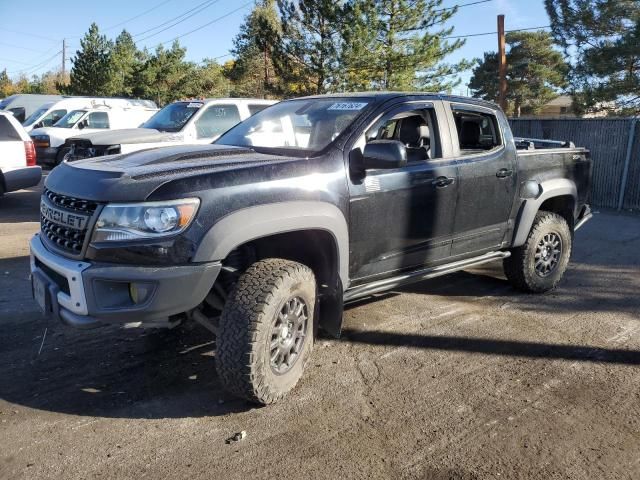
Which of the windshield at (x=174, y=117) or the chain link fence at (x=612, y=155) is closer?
the windshield at (x=174, y=117)

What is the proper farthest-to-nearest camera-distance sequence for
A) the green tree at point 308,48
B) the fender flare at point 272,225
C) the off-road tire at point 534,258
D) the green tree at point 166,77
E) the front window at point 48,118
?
the green tree at point 166,77 → the green tree at point 308,48 → the front window at point 48,118 → the off-road tire at point 534,258 → the fender flare at point 272,225

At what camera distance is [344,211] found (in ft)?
12.1

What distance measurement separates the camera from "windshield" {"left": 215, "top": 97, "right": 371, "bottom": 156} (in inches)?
160

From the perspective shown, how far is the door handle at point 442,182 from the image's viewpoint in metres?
4.32

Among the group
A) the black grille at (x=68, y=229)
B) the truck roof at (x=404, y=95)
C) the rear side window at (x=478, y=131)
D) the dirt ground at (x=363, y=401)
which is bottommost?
the dirt ground at (x=363, y=401)

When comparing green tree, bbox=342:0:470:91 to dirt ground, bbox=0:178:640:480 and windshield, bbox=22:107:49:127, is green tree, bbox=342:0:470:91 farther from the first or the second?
dirt ground, bbox=0:178:640:480

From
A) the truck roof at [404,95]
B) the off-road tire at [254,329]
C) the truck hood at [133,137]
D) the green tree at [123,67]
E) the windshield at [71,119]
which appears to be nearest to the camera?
the off-road tire at [254,329]

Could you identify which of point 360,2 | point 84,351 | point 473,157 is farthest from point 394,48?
point 84,351

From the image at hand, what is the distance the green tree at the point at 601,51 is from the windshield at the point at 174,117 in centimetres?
1684

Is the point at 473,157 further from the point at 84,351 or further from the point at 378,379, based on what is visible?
the point at 84,351

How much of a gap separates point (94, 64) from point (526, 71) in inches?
1215

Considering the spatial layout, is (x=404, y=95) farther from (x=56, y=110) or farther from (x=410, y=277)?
(x=56, y=110)

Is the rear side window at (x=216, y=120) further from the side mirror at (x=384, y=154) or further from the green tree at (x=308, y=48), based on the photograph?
the green tree at (x=308, y=48)

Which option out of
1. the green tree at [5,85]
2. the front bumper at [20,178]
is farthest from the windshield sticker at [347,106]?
the green tree at [5,85]
